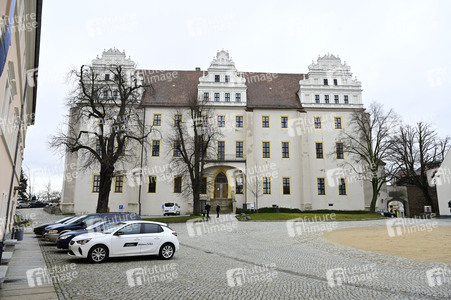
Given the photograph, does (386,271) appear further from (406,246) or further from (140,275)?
(140,275)

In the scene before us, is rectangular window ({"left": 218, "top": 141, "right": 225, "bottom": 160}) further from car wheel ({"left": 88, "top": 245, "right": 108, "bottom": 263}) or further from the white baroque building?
car wheel ({"left": 88, "top": 245, "right": 108, "bottom": 263})

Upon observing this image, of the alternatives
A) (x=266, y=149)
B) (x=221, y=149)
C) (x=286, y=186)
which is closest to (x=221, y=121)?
(x=221, y=149)

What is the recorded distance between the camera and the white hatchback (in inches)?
460

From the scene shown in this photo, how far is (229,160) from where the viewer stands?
4241 centimetres

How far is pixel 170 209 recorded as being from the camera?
39656 millimetres

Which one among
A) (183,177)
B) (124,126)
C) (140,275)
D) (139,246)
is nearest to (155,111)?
(183,177)

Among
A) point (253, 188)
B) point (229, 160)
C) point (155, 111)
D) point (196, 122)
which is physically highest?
point (155, 111)

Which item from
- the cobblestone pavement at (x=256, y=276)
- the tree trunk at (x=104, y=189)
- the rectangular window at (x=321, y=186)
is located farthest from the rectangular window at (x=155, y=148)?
the cobblestone pavement at (x=256, y=276)

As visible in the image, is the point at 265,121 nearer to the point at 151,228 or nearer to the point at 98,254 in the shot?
the point at 151,228

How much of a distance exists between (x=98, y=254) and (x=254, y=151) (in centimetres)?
3313

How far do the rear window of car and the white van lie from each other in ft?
88.7

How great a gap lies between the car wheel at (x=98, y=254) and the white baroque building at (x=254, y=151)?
27706 mm

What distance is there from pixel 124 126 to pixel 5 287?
72.6 feet

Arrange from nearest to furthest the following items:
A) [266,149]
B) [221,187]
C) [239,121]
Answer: [221,187] → [266,149] → [239,121]
